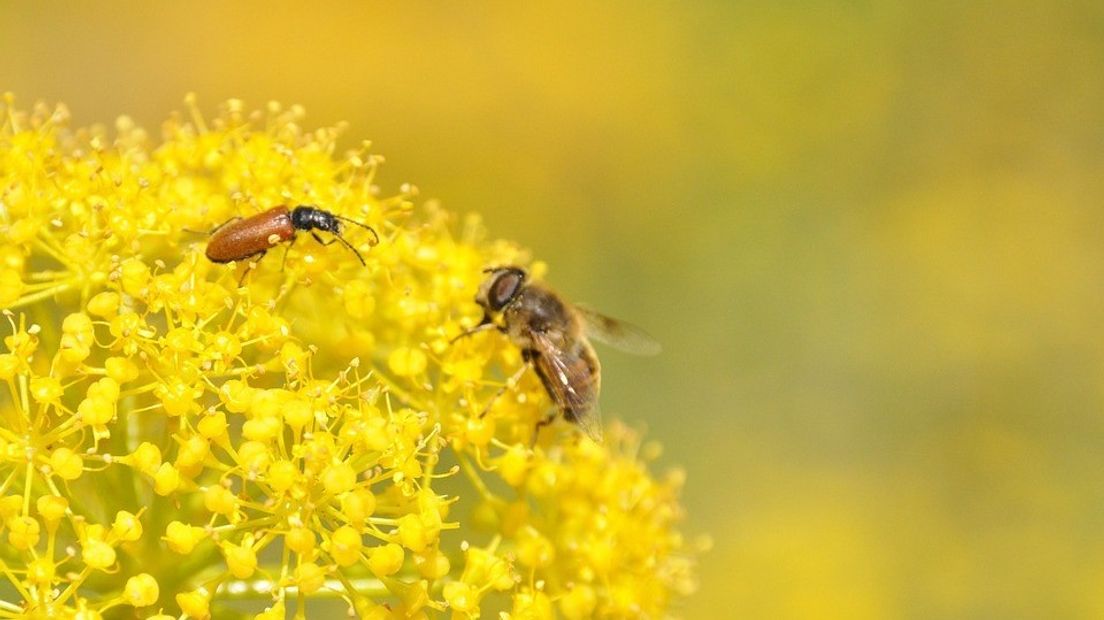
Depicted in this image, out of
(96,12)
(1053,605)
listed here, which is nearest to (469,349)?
(1053,605)

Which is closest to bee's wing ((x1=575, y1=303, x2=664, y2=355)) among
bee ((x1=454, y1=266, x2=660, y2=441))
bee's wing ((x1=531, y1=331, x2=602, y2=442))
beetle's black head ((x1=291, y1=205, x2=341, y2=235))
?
bee ((x1=454, y1=266, x2=660, y2=441))

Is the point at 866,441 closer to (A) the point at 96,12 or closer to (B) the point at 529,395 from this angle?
(B) the point at 529,395

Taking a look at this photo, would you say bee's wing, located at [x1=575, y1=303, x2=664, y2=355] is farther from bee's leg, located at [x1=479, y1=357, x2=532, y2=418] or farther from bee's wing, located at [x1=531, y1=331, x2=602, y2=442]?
bee's leg, located at [x1=479, y1=357, x2=532, y2=418]

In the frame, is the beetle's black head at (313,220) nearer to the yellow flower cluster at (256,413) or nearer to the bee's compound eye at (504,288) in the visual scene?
the yellow flower cluster at (256,413)

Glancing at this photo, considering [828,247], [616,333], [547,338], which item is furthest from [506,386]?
[828,247]

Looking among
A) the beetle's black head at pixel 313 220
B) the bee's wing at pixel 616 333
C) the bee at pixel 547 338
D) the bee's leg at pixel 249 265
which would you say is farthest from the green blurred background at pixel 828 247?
the bee's leg at pixel 249 265

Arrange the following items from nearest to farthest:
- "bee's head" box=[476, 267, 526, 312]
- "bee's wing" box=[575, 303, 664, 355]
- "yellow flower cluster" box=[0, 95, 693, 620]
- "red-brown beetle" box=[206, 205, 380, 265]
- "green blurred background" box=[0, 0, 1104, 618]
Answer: "yellow flower cluster" box=[0, 95, 693, 620]
"red-brown beetle" box=[206, 205, 380, 265]
"bee's head" box=[476, 267, 526, 312]
"bee's wing" box=[575, 303, 664, 355]
"green blurred background" box=[0, 0, 1104, 618]
